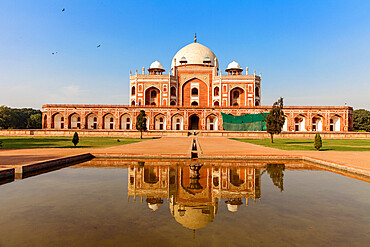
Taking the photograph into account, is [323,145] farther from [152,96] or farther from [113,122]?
[152,96]

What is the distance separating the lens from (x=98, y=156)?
384 inches

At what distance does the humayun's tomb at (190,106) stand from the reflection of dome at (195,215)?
29.3 metres

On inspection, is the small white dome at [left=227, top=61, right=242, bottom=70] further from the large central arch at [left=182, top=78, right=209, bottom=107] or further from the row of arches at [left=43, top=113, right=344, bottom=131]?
the row of arches at [left=43, top=113, right=344, bottom=131]

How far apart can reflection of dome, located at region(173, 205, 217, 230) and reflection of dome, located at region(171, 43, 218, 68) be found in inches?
1575

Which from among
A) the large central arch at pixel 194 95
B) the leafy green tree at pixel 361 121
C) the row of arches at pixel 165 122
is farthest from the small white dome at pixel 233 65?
the leafy green tree at pixel 361 121

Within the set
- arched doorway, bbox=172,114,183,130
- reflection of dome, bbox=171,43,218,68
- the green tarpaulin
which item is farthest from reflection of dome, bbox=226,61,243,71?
arched doorway, bbox=172,114,183,130

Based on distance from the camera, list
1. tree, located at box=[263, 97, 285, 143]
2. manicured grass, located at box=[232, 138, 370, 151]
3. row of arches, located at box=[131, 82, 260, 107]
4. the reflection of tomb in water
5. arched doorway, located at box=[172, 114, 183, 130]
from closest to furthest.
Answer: the reflection of tomb in water
manicured grass, located at box=[232, 138, 370, 151]
tree, located at box=[263, 97, 285, 143]
arched doorway, located at box=[172, 114, 183, 130]
row of arches, located at box=[131, 82, 260, 107]

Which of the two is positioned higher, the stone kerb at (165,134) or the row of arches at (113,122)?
the row of arches at (113,122)

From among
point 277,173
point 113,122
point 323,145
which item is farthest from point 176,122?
point 277,173

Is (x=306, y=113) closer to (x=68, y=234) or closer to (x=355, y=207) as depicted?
(x=355, y=207)

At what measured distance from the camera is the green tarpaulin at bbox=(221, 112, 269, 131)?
32250 millimetres

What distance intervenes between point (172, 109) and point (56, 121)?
52.2ft

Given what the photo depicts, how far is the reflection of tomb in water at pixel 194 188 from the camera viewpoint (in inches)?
154

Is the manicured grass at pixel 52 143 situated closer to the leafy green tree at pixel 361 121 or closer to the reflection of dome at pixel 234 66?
the reflection of dome at pixel 234 66
